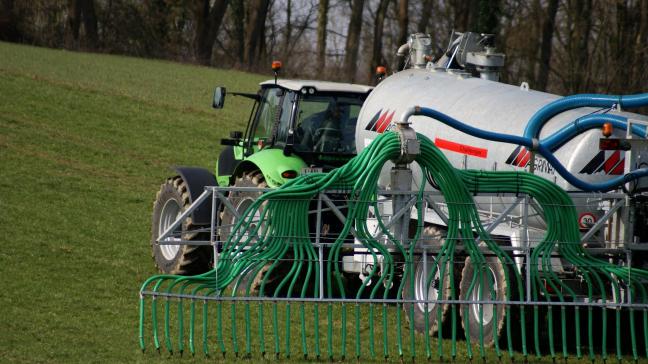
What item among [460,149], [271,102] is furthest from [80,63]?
[460,149]

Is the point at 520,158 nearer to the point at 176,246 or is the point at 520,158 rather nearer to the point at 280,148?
the point at 280,148

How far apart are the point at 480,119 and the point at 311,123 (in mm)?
2257

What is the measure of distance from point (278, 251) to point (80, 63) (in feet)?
83.6

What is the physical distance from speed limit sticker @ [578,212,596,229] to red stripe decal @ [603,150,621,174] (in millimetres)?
387

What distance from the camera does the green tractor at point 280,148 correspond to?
10359 mm

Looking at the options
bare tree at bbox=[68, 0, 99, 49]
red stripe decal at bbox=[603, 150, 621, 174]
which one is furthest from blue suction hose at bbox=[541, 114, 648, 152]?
bare tree at bbox=[68, 0, 99, 49]

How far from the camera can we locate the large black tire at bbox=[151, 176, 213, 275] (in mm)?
10633

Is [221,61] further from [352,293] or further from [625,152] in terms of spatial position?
[625,152]

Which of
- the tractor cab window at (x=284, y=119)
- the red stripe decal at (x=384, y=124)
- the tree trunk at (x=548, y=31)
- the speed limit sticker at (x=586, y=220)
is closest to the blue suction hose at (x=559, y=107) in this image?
the speed limit sticker at (x=586, y=220)

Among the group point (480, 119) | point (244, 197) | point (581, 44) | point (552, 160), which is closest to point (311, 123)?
point (244, 197)

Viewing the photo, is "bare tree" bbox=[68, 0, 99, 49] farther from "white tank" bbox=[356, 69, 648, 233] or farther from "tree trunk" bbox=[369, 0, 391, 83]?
"white tank" bbox=[356, 69, 648, 233]

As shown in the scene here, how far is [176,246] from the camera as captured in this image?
11.1 meters

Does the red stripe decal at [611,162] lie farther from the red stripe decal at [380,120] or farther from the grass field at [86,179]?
the red stripe decal at [380,120]

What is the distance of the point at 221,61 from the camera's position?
135 ft
